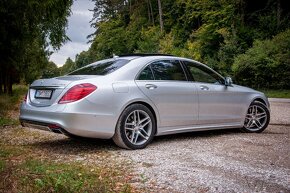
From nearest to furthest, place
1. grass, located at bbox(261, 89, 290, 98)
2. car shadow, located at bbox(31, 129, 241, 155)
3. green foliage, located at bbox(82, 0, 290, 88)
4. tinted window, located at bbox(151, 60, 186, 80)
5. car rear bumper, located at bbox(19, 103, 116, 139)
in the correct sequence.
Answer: car rear bumper, located at bbox(19, 103, 116, 139)
car shadow, located at bbox(31, 129, 241, 155)
tinted window, located at bbox(151, 60, 186, 80)
grass, located at bbox(261, 89, 290, 98)
green foliage, located at bbox(82, 0, 290, 88)

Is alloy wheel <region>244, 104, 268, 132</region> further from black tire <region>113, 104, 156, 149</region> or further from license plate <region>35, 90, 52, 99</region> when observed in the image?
license plate <region>35, 90, 52, 99</region>

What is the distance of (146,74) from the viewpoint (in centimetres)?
625

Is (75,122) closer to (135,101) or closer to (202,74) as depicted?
(135,101)

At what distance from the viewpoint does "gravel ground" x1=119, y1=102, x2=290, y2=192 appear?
4.01 metres

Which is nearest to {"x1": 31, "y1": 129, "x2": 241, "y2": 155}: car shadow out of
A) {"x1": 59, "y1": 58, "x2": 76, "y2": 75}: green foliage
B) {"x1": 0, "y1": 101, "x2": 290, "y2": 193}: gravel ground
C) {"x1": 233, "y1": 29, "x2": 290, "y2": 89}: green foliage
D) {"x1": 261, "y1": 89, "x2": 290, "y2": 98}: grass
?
{"x1": 0, "y1": 101, "x2": 290, "y2": 193}: gravel ground

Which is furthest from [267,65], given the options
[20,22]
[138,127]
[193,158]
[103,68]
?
[193,158]

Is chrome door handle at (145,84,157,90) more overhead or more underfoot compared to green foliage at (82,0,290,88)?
more underfoot

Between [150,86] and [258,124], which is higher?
[150,86]

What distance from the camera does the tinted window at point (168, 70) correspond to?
6.43 meters

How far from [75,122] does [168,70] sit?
84.4 inches

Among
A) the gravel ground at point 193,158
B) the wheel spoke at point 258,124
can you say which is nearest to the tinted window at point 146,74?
the gravel ground at point 193,158

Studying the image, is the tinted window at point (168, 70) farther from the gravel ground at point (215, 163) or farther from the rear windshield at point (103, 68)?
the gravel ground at point (215, 163)

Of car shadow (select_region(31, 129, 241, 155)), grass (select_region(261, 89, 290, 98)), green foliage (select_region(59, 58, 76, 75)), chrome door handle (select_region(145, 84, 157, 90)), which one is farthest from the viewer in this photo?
green foliage (select_region(59, 58, 76, 75))

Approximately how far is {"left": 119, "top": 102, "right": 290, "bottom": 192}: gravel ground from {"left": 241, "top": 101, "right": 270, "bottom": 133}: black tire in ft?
1.53
